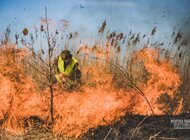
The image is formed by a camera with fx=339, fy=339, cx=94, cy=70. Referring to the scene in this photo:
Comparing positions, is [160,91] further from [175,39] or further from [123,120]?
[175,39]

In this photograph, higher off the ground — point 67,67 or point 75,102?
point 67,67

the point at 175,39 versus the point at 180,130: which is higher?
the point at 175,39

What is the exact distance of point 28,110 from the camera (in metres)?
7.57

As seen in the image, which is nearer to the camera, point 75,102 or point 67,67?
point 75,102

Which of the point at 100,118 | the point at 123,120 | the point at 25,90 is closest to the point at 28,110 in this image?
the point at 25,90

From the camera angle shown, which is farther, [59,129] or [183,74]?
[183,74]

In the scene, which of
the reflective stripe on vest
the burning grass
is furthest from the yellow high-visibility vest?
the burning grass

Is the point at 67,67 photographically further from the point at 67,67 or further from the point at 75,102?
the point at 75,102

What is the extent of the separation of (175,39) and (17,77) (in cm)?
454

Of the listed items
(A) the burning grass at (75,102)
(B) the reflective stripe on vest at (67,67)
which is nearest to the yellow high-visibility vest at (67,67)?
(B) the reflective stripe on vest at (67,67)

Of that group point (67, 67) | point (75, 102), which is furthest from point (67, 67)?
point (75, 102)

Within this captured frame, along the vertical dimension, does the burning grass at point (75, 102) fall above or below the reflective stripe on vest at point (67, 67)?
below

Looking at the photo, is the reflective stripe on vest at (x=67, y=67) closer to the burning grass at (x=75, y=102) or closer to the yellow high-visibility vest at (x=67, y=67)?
the yellow high-visibility vest at (x=67, y=67)

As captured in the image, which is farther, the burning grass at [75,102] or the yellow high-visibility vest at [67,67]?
the yellow high-visibility vest at [67,67]
